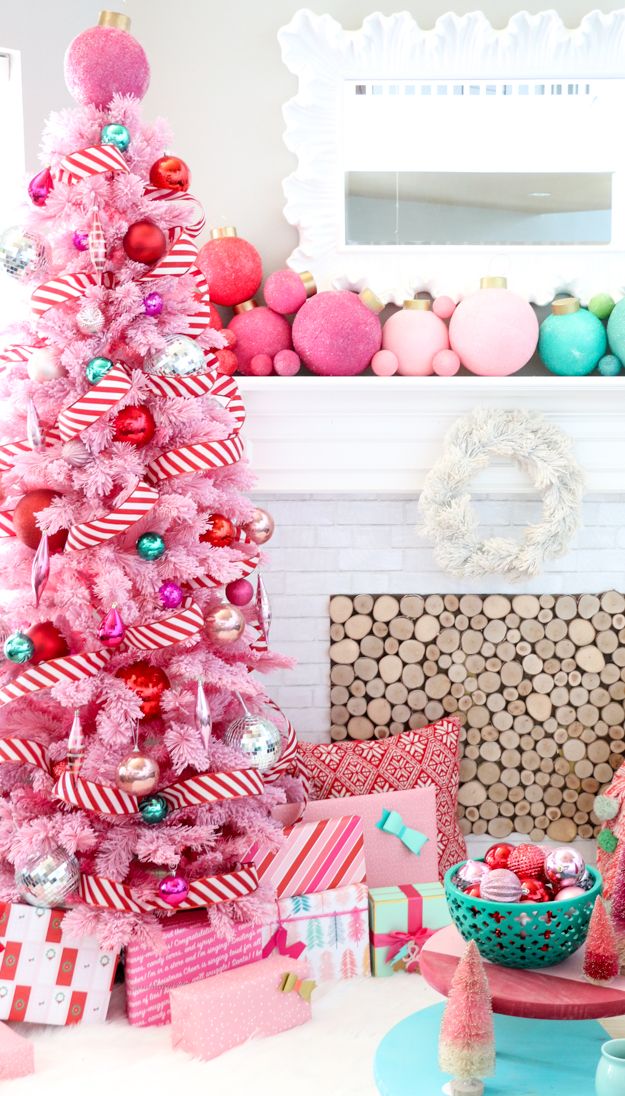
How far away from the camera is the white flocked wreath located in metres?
2.67

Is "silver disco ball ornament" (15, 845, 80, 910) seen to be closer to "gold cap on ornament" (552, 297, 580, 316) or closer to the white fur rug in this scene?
the white fur rug

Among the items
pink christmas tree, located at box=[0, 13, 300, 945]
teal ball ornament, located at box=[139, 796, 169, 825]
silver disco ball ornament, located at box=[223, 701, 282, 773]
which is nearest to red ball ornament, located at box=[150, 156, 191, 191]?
pink christmas tree, located at box=[0, 13, 300, 945]

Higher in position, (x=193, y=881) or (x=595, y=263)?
(x=595, y=263)

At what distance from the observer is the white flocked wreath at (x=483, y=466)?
8.75 ft

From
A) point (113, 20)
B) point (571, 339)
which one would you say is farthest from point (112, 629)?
point (571, 339)

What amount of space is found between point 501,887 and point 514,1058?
224 millimetres

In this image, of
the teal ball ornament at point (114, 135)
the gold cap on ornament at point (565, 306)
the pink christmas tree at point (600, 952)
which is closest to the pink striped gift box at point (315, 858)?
the pink christmas tree at point (600, 952)

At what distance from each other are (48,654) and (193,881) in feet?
1.70

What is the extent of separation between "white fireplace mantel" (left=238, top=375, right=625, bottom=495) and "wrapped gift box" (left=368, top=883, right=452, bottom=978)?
989 mm

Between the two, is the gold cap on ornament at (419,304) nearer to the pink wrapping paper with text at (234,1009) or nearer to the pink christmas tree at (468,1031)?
the pink wrapping paper with text at (234,1009)

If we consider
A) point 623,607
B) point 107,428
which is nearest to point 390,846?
point 623,607

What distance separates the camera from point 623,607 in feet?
9.36

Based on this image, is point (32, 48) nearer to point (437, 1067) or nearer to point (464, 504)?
point (464, 504)

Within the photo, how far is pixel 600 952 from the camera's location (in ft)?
4.94
